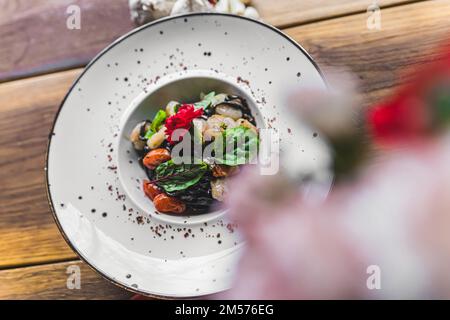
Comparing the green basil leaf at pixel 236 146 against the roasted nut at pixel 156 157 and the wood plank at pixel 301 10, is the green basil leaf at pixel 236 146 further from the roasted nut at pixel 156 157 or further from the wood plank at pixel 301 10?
the wood plank at pixel 301 10

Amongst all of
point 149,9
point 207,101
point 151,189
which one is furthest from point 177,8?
point 151,189

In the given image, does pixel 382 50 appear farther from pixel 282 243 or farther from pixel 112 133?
pixel 282 243

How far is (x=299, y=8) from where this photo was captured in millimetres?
744

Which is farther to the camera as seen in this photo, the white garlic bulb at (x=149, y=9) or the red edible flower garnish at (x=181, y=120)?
the white garlic bulb at (x=149, y=9)

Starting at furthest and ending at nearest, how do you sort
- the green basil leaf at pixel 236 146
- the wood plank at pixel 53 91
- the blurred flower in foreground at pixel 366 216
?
1. the wood plank at pixel 53 91
2. the green basil leaf at pixel 236 146
3. the blurred flower in foreground at pixel 366 216

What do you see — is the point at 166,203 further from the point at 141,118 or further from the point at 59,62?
the point at 59,62

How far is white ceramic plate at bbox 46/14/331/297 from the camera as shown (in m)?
0.62

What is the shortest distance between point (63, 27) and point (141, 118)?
0.25 metres

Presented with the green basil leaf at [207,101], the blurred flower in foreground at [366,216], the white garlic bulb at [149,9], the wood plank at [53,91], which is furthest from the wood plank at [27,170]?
the blurred flower in foreground at [366,216]

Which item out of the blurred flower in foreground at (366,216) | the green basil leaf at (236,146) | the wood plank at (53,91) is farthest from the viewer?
the wood plank at (53,91)

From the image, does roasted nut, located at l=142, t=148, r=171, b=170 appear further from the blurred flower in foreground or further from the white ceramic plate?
the blurred flower in foreground

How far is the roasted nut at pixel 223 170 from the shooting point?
58 centimetres
